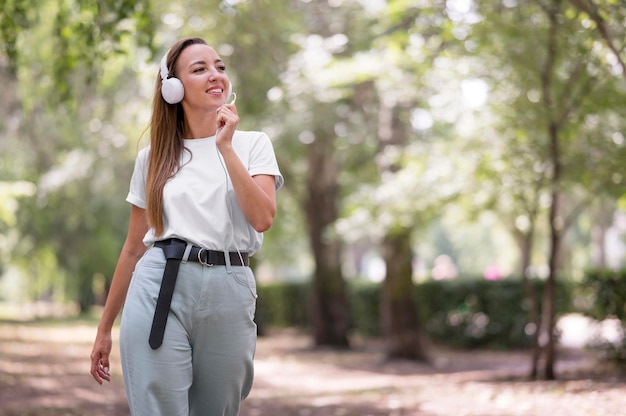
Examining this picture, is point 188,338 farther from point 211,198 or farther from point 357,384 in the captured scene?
point 357,384

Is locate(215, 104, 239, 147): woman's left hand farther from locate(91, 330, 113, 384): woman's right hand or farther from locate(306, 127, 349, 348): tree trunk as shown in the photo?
locate(306, 127, 349, 348): tree trunk

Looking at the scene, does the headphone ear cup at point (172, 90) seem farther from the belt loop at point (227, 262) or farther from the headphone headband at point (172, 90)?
the belt loop at point (227, 262)

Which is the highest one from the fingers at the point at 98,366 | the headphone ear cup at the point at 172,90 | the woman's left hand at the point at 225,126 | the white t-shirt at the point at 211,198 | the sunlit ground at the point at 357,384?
the headphone ear cup at the point at 172,90

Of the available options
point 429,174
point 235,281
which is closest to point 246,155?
point 235,281

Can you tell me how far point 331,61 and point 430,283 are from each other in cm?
876

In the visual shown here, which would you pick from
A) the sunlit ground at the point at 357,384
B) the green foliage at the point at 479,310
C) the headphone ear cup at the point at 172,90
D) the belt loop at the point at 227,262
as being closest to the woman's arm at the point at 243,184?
the belt loop at the point at 227,262

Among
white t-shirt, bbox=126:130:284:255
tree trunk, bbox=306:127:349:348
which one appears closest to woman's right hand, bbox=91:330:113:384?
white t-shirt, bbox=126:130:284:255

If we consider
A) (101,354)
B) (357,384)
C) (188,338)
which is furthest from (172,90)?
(357,384)

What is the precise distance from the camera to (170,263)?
10.9 ft

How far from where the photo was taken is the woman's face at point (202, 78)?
3.52m

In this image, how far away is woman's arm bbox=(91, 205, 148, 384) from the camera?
3586 mm

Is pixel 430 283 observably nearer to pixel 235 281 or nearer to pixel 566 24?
pixel 566 24

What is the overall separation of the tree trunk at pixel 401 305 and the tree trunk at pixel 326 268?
3.71 m

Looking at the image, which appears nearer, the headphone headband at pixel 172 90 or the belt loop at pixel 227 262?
the belt loop at pixel 227 262
